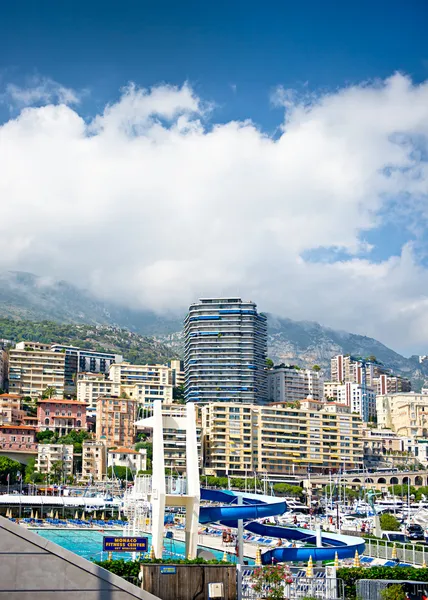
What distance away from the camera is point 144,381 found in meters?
185

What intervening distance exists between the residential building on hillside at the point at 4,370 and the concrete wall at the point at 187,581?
14784 centimetres

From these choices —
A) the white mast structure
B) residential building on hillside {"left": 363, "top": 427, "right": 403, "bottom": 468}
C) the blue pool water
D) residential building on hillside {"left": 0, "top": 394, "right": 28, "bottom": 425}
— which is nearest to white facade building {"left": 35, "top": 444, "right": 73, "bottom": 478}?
residential building on hillside {"left": 0, "top": 394, "right": 28, "bottom": 425}

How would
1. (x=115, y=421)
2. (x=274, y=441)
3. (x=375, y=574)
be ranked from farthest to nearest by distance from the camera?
(x=274, y=441), (x=115, y=421), (x=375, y=574)

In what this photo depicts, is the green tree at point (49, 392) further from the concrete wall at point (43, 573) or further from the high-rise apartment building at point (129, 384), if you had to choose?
the concrete wall at point (43, 573)

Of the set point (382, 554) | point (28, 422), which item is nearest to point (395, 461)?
point (28, 422)

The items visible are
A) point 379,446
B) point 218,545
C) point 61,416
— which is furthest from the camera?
point 379,446

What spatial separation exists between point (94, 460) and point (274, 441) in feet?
123

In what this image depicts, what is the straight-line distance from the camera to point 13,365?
6663 inches

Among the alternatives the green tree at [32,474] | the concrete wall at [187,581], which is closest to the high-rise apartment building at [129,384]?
the green tree at [32,474]

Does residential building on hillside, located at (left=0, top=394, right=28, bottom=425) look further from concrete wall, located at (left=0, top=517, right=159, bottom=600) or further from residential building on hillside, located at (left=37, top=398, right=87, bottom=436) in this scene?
concrete wall, located at (left=0, top=517, right=159, bottom=600)

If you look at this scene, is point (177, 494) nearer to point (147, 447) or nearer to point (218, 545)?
point (218, 545)

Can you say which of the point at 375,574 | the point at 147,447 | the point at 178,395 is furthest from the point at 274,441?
the point at 375,574

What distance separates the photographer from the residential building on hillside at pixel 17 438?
12762cm

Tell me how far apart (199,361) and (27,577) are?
164 metres
